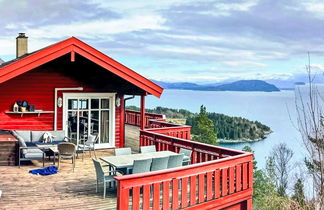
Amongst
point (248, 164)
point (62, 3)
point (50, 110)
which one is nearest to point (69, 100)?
point (50, 110)

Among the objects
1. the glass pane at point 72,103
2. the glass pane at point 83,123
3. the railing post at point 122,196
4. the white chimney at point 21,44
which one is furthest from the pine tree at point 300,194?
the white chimney at point 21,44

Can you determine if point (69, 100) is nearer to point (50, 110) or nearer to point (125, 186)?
point (50, 110)

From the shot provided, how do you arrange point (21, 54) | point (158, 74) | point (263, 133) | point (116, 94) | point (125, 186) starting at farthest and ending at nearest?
point (158, 74) → point (263, 133) → point (21, 54) → point (116, 94) → point (125, 186)

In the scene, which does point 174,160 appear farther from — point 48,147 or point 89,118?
point 89,118

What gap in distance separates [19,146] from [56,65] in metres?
3.33

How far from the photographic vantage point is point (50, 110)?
10922mm

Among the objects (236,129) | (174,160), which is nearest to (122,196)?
(174,160)

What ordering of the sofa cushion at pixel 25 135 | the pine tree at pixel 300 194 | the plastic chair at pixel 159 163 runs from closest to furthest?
the plastic chair at pixel 159 163, the pine tree at pixel 300 194, the sofa cushion at pixel 25 135

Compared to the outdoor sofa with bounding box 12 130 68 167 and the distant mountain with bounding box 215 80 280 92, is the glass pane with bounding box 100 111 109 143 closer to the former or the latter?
the outdoor sofa with bounding box 12 130 68 167

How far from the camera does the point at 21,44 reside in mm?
13133

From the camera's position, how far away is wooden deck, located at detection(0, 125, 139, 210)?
18.5ft

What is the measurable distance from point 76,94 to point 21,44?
3.87m

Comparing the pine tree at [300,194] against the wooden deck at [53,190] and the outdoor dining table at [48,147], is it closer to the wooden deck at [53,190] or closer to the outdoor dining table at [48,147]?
the wooden deck at [53,190]

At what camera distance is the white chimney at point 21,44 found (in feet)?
43.0
